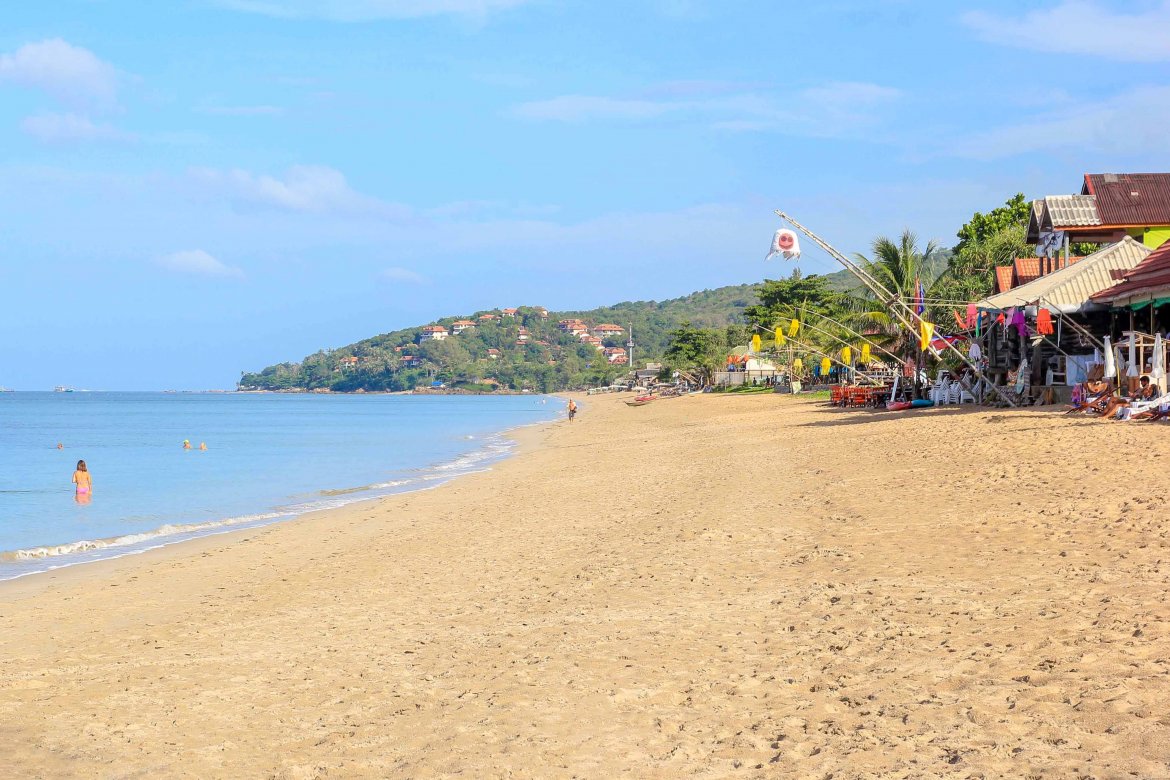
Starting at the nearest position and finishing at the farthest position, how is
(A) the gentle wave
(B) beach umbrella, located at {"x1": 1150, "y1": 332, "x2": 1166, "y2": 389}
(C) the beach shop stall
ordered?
(A) the gentle wave, (B) beach umbrella, located at {"x1": 1150, "y1": 332, "x2": 1166, "y2": 389}, (C) the beach shop stall

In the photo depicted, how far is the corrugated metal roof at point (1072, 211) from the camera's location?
86.3ft

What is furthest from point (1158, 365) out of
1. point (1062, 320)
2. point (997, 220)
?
point (997, 220)

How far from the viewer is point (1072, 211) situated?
26578 millimetres

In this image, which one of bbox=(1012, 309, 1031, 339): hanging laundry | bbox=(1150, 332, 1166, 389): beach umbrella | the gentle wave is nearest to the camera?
the gentle wave

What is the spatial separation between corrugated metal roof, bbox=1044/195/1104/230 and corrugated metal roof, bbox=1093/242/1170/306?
7.76m

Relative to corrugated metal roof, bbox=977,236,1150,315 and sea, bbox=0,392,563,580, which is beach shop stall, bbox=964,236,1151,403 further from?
sea, bbox=0,392,563,580

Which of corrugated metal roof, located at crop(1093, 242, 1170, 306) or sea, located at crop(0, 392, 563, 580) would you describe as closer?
sea, located at crop(0, 392, 563, 580)

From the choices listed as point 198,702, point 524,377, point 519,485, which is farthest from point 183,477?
point 524,377

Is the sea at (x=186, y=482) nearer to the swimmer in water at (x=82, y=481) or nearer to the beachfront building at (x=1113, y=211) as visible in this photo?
the swimmer in water at (x=82, y=481)

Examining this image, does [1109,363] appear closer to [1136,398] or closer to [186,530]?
[1136,398]

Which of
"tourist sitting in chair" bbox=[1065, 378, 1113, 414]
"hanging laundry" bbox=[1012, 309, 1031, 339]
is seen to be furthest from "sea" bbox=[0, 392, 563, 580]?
"hanging laundry" bbox=[1012, 309, 1031, 339]

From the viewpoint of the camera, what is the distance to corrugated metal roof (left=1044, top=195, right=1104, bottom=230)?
26.3 meters

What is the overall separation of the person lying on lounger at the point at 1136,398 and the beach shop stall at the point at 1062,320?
2523 millimetres

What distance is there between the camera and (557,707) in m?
5.26
